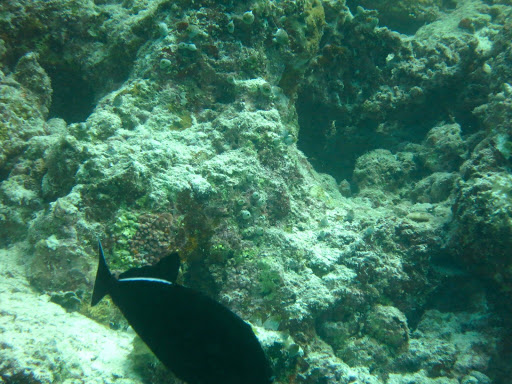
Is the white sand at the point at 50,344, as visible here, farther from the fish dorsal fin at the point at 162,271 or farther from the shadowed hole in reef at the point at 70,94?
the shadowed hole in reef at the point at 70,94

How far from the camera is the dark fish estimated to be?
107 cm

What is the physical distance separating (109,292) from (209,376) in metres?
0.60

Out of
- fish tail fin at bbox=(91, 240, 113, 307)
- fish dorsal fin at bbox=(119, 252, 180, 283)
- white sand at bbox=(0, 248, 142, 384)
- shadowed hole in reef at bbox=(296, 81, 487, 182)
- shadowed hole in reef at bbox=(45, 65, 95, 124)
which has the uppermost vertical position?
shadowed hole in reef at bbox=(296, 81, 487, 182)

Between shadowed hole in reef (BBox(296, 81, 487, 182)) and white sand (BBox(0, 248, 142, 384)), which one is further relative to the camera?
shadowed hole in reef (BBox(296, 81, 487, 182))

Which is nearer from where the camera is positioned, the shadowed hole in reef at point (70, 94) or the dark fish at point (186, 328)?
the dark fish at point (186, 328)

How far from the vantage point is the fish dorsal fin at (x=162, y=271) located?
4.19ft

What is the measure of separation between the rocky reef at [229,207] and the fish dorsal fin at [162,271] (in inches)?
46.8

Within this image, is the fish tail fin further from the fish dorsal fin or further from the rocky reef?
the rocky reef

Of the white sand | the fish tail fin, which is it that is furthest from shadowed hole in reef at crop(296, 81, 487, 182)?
the fish tail fin

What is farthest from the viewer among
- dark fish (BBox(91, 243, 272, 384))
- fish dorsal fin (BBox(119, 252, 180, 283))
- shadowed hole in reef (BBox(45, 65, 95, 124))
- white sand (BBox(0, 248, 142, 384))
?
shadowed hole in reef (BBox(45, 65, 95, 124))

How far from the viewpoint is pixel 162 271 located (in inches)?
50.3

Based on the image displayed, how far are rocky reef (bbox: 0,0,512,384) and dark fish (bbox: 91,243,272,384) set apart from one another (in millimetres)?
1149

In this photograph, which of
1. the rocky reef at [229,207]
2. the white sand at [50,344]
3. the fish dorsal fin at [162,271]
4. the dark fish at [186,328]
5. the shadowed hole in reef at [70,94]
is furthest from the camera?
the shadowed hole in reef at [70,94]

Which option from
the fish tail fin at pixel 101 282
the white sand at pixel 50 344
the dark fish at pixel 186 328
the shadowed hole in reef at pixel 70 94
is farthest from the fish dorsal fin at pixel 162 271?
the shadowed hole in reef at pixel 70 94
